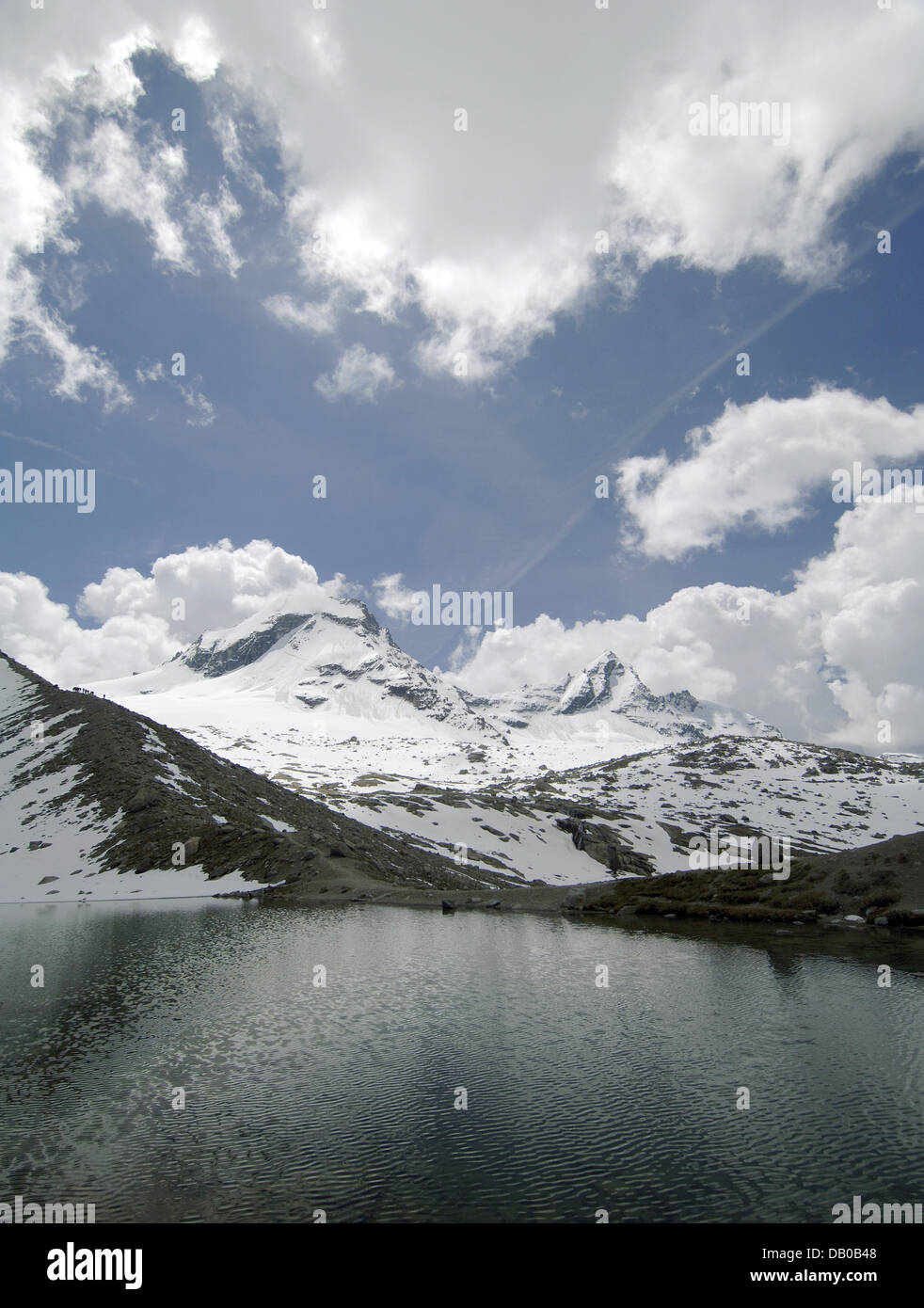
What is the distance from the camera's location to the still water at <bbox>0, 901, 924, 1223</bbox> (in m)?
13.0

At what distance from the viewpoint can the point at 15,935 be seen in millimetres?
48562

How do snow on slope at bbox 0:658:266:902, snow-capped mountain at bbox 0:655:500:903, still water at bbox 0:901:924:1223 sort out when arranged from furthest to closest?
1. snow-capped mountain at bbox 0:655:500:903
2. snow on slope at bbox 0:658:266:902
3. still water at bbox 0:901:924:1223

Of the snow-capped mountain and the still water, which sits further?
the snow-capped mountain

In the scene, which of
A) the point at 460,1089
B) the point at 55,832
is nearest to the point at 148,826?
the point at 55,832

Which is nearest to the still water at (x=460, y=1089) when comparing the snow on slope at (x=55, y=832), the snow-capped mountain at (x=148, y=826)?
the snow on slope at (x=55, y=832)

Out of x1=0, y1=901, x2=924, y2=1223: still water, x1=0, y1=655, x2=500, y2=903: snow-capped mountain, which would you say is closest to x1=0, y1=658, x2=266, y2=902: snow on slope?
x1=0, y1=655, x2=500, y2=903: snow-capped mountain

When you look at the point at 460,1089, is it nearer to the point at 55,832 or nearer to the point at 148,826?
the point at 148,826

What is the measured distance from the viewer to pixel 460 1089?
18172 mm

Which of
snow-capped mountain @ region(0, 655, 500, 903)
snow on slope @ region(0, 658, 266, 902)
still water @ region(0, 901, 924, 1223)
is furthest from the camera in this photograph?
snow-capped mountain @ region(0, 655, 500, 903)

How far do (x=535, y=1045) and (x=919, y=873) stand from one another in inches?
1753

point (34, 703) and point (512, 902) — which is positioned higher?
point (34, 703)

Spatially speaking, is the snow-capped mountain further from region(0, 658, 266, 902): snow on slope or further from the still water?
the still water

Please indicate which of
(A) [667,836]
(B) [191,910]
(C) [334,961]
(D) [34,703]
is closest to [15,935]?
(B) [191,910]
